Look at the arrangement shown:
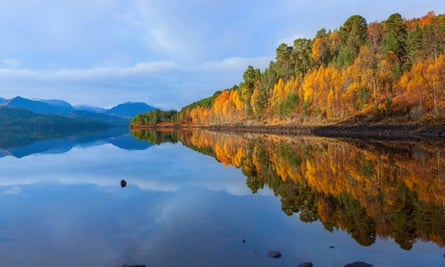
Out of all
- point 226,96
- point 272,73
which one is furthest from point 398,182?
point 226,96

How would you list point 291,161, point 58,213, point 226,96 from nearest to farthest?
point 58,213 → point 291,161 → point 226,96

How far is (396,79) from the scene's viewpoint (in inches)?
3014

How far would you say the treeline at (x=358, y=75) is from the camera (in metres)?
69.0

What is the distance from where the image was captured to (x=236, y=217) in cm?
1709

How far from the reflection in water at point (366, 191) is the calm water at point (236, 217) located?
77mm

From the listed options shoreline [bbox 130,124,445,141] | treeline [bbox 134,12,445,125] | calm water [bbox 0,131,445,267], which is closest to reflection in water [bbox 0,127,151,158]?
calm water [bbox 0,131,445,267]

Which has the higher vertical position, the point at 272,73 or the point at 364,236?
the point at 272,73

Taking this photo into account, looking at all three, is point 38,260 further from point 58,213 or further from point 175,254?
point 58,213

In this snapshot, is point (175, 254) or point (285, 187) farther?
point (285, 187)

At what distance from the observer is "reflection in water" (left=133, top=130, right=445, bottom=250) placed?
14.4m

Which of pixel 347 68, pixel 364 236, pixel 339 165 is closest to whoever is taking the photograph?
pixel 364 236

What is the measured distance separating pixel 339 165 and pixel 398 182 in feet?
27.4

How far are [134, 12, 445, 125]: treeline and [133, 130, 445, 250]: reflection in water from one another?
37342 millimetres

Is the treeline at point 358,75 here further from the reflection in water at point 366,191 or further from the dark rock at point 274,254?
the dark rock at point 274,254
